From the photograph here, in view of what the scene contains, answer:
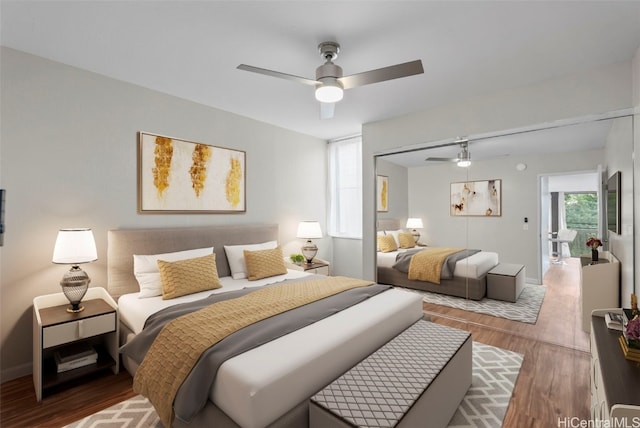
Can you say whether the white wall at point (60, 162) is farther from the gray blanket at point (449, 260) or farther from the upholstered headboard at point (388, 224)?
the gray blanket at point (449, 260)

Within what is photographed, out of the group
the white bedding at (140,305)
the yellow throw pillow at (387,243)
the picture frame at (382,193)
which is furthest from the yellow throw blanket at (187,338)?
the picture frame at (382,193)

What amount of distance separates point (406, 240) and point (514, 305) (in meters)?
1.40

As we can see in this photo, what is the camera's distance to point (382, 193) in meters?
4.22

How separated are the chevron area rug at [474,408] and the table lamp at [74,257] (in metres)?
0.87

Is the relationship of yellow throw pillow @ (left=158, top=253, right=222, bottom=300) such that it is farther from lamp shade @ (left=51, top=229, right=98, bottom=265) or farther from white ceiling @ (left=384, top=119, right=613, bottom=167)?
white ceiling @ (left=384, top=119, right=613, bottom=167)

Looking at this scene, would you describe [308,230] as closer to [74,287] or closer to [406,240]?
[406,240]

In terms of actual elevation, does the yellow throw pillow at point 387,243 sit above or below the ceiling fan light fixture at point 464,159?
below

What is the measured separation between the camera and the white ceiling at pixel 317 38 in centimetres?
195

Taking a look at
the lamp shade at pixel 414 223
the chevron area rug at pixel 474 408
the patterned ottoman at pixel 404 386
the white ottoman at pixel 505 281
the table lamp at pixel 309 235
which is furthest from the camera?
the table lamp at pixel 309 235

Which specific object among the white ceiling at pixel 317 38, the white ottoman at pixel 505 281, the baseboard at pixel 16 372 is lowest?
the baseboard at pixel 16 372

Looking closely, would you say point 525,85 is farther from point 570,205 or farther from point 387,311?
point 387,311

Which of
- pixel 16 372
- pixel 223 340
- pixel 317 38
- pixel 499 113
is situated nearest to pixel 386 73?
pixel 317 38

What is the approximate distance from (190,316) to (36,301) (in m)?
1.45

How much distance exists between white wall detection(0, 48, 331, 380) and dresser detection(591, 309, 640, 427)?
358cm
